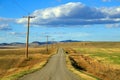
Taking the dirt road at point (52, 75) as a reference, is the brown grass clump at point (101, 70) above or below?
below

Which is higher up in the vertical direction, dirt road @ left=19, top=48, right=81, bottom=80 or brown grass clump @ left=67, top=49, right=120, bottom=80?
dirt road @ left=19, top=48, right=81, bottom=80

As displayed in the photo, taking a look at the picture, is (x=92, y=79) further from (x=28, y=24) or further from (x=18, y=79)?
(x=28, y=24)

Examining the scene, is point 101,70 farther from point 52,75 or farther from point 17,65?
point 17,65

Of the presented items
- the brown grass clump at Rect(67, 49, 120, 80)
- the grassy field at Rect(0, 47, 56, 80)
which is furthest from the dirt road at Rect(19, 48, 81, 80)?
the brown grass clump at Rect(67, 49, 120, 80)

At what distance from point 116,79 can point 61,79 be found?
9.88 meters

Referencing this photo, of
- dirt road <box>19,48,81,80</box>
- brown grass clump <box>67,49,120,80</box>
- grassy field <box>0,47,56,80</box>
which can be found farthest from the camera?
grassy field <box>0,47,56,80</box>

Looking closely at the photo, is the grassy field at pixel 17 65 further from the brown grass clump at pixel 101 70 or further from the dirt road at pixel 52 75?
the brown grass clump at pixel 101 70

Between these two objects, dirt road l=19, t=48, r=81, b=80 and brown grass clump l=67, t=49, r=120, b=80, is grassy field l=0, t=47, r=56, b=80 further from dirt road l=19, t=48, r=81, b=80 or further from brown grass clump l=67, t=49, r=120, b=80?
brown grass clump l=67, t=49, r=120, b=80

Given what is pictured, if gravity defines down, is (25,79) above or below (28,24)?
below

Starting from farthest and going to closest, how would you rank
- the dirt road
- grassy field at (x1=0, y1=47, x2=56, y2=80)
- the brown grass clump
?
grassy field at (x1=0, y1=47, x2=56, y2=80), the brown grass clump, the dirt road

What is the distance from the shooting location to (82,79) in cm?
3011

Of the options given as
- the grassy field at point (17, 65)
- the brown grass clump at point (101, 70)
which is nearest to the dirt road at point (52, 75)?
the grassy field at point (17, 65)

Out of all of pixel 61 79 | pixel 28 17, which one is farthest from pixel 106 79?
pixel 28 17

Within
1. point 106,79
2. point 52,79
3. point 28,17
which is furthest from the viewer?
point 28,17
